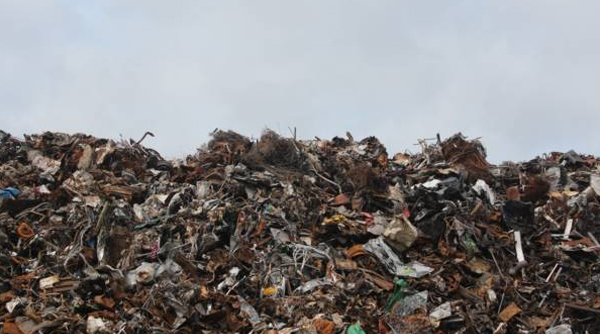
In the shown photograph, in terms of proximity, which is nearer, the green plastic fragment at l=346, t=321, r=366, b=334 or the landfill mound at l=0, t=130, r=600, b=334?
the green plastic fragment at l=346, t=321, r=366, b=334

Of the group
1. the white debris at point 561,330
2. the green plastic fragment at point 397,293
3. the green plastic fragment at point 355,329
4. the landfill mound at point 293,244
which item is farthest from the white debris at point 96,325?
the white debris at point 561,330

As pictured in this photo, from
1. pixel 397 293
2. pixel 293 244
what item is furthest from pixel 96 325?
pixel 397 293

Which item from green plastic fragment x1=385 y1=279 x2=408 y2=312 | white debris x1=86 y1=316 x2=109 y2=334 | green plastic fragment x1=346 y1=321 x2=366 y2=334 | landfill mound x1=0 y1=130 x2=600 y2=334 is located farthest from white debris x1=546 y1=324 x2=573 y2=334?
white debris x1=86 y1=316 x2=109 y2=334

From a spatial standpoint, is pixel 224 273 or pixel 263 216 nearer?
pixel 224 273

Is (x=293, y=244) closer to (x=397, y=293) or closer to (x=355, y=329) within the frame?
(x=397, y=293)

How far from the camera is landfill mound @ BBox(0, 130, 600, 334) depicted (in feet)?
27.5

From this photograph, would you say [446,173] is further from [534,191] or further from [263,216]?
[263,216]

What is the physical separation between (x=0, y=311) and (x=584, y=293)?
7.50 metres

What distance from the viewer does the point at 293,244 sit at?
9.63 metres

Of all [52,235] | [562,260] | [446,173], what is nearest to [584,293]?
[562,260]

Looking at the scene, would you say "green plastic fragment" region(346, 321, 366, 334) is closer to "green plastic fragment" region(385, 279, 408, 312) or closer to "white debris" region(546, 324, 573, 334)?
"green plastic fragment" region(385, 279, 408, 312)

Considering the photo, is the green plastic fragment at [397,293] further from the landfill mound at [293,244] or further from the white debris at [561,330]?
the white debris at [561,330]

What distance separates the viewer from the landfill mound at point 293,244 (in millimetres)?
8367

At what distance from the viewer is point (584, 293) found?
9039mm
